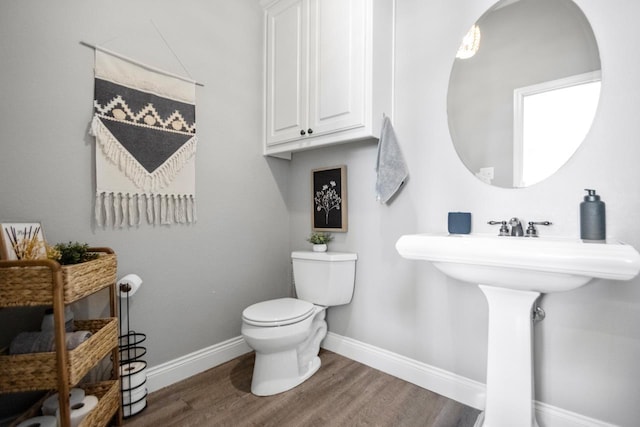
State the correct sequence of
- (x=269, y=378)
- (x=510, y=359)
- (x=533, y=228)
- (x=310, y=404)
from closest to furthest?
(x=510, y=359)
(x=533, y=228)
(x=310, y=404)
(x=269, y=378)

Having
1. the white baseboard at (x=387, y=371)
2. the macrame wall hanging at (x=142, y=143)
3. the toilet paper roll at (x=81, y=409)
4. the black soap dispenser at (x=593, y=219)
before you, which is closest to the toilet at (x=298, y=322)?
the white baseboard at (x=387, y=371)

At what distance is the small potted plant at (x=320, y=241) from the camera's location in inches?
81.9

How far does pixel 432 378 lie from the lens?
1.68 meters

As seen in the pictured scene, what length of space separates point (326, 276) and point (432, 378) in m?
0.82

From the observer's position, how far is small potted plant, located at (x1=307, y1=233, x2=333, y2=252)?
2.08m

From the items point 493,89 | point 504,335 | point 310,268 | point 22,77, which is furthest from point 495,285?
point 22,77

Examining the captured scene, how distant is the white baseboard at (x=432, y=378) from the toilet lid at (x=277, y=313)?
489 millimetres

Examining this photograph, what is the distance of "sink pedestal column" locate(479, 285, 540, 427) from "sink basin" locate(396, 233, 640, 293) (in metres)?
0.11

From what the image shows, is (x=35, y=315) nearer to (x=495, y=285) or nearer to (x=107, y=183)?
(x=107, y=183)

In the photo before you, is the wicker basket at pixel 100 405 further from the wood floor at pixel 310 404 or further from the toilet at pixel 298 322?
the toilet at pixel 298 322

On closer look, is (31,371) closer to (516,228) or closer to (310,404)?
(310,404)

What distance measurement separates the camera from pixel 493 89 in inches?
60.4

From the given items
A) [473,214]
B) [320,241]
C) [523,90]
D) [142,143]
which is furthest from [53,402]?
[523,90]

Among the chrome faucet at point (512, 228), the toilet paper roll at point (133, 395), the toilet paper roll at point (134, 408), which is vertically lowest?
the toilet paper roll at point (134, 408)
